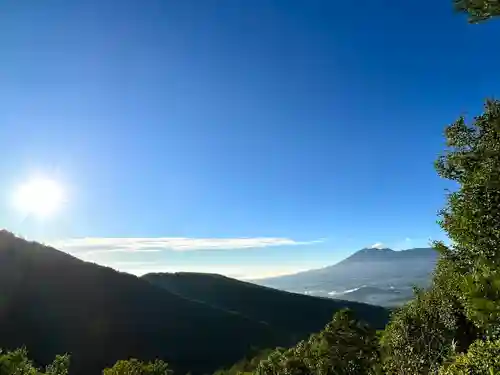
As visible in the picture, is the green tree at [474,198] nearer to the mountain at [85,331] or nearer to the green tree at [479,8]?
the green tree at [479,8]

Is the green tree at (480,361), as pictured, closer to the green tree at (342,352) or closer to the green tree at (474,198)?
the green tree at (474,198)

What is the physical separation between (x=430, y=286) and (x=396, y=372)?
5.91 meters

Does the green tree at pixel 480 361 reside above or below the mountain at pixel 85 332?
above

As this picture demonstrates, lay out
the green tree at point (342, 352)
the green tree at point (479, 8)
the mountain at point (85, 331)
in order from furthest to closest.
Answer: the mountain at point (85, 331)
the green tree at point (342, 352)
the green tree at point (479, 8)

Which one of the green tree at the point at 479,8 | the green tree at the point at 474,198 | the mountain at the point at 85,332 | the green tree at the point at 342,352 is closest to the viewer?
the green tree at the point at 479,8

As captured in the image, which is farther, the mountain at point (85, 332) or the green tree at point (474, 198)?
the mountain at point (85, 332)

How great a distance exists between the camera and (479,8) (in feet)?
45.1

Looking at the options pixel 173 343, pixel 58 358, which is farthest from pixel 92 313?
pixel 58 358

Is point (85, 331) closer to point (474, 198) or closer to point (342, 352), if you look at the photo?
point (342, 352)

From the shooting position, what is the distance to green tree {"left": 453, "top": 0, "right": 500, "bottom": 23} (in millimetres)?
13377

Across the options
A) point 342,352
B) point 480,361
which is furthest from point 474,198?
point 342,352

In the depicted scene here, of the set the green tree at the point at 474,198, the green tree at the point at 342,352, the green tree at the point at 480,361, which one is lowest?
the green tree at the point at 342,352

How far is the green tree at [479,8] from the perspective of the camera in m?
13.4

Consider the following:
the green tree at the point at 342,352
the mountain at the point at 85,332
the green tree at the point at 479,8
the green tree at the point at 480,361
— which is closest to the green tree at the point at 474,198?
the green tree at the point at 480,361
